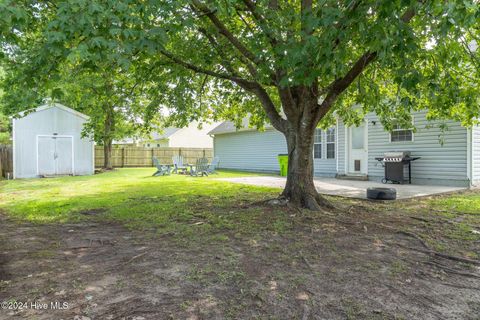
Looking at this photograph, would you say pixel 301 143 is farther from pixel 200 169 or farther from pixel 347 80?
pixel 200 169

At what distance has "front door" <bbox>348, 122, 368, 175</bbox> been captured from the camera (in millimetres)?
13031

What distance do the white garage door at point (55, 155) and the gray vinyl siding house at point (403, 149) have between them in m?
10.3

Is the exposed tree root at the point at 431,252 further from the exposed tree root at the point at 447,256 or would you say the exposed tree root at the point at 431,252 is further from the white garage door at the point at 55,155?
the white garage door at the point at 55,155

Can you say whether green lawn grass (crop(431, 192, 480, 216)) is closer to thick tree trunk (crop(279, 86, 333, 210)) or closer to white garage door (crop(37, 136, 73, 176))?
thick tree trunk (crop(279, 86, 333, 210))

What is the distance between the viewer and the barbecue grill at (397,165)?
11.1 meters

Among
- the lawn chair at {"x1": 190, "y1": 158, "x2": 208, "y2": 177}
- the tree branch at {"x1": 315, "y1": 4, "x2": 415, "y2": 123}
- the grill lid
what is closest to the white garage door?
the lawn chair at {"x1": 190, "y1": 158, "x2": 208, "y2": 177}

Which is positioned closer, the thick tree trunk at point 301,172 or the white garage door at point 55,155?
the thick tree trunk at point 301,172

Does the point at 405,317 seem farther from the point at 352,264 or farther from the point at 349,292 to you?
the point at 352,264

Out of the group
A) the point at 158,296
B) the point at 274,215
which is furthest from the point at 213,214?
the point at 158,296

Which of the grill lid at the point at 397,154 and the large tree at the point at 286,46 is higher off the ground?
the large tree at the point at 286,46

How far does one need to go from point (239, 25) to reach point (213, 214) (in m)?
4.70

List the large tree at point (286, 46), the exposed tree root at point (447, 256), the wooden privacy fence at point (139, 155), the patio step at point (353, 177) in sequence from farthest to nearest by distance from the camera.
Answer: the wooden privacy fence at point (139, 155)
the patio step at point (353, 177)
the exposed tree root at point (447, 256)
the large tree at point (286, 46)

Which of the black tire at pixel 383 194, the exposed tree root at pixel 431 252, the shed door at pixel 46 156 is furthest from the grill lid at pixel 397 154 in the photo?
the shed door at pixel 46 156

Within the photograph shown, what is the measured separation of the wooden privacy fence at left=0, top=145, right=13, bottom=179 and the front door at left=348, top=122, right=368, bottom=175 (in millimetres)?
15649
